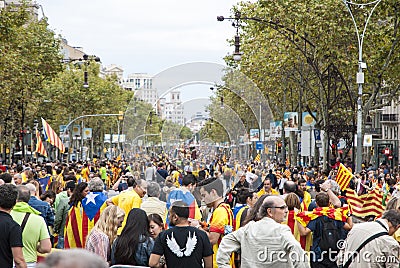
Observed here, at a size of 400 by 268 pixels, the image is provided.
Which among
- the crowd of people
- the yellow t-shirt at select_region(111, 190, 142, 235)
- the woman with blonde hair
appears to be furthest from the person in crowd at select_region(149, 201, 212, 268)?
the yellow t-shirt at select_region(111, 190, 142, 235)

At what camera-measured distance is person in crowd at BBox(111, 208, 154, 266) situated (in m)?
7.62

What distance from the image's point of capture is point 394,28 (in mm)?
30828

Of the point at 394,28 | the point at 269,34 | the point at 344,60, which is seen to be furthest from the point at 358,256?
the point at 269,34

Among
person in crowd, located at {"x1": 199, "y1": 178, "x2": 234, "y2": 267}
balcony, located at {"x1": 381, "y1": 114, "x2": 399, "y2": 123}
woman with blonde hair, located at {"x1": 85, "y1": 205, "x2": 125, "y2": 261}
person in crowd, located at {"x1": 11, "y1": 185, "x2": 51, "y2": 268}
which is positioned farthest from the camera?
balcony, located at {"x1": 381, "y1": 114, "x2": 399, "y2": 123}

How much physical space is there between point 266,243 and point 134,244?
4.99 feet

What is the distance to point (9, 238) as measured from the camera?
24.3 ft

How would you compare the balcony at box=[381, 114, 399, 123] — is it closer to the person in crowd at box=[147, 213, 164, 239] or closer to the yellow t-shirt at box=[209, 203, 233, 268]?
the yellow t-shirt at box=[209, 203, 233, 268]

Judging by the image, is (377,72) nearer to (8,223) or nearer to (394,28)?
(394,28)

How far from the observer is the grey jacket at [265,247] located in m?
6.58

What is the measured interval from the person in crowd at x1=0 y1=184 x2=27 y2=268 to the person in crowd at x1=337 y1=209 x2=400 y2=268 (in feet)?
9.83

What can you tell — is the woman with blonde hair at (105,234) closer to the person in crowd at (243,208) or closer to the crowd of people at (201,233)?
the crowd of people at (201,233)

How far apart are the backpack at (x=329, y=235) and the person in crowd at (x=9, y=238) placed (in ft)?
12.2

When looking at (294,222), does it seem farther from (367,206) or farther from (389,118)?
(389,118)

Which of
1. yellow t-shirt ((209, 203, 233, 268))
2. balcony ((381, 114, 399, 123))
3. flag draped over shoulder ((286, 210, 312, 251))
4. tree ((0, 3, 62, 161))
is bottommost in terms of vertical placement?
flag draped over shoulder ((286, 210, 312, 251))
